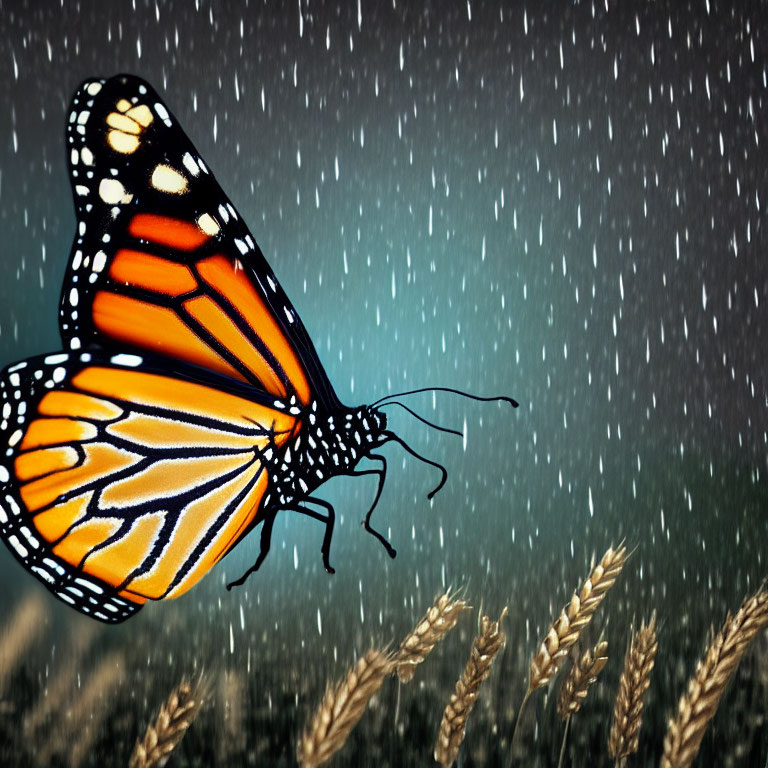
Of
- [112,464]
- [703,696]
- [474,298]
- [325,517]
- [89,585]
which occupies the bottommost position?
[703,696]

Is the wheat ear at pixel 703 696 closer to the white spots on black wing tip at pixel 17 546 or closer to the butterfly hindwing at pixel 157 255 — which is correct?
the butterfly hindwing at pixel 157 255

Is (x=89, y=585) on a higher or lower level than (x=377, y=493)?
lower

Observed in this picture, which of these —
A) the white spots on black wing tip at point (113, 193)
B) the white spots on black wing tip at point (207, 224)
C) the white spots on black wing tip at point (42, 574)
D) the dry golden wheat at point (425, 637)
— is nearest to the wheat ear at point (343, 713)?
the dry golden wheat at point (425, 637)

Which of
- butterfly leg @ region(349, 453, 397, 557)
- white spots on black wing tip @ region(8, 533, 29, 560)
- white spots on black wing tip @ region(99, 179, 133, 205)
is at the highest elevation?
white spots on black wing tip @ region(99, 179, 133, 205)

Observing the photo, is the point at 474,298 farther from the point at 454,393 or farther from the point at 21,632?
the point at 21,632

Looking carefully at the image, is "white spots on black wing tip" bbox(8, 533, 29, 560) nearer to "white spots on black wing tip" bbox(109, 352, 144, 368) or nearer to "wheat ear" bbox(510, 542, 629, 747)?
"white spots on black wing tip" bbox(109, 352, 144, 368)

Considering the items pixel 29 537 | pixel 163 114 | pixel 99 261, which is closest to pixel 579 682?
pixel 29 537

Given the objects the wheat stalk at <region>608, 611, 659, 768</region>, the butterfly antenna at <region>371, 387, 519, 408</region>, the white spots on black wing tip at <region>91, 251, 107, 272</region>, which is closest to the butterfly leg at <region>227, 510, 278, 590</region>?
the butterfly antenna at <region>371, 387, 519, 408</region>
